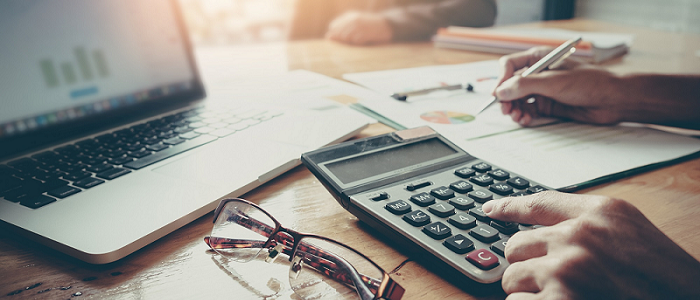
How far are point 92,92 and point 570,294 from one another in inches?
20.9

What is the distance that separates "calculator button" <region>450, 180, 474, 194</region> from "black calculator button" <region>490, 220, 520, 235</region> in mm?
47

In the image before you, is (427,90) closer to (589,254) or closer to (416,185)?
(416,185)

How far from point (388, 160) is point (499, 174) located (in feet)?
0.33

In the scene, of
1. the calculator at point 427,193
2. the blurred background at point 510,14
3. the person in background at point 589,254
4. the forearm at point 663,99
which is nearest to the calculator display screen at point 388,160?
the calculator at point 427,193

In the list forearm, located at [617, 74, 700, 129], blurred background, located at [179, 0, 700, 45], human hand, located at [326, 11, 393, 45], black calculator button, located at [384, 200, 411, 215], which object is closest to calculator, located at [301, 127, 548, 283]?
black calculator button, located at [384, 200, 411, 215]

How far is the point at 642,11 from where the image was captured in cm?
185

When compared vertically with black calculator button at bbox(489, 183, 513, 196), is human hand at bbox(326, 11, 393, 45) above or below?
above

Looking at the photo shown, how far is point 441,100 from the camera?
2.20 ft

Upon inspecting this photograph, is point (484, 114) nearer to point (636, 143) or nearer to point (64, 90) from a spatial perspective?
point (636, 143)

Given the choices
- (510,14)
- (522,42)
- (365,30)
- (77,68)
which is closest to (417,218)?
(77,68)

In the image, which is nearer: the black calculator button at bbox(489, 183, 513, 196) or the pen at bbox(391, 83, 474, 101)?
the black calculator button at bbox(489, 183, 513, 196)

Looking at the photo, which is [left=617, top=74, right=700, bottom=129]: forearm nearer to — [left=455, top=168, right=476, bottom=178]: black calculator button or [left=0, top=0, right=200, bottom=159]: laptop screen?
[left=455, top=168, right=476, bottom=178]: black calculator button

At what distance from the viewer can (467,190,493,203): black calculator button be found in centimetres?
34

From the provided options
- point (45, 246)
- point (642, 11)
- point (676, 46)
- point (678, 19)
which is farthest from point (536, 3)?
point (45, 246)
